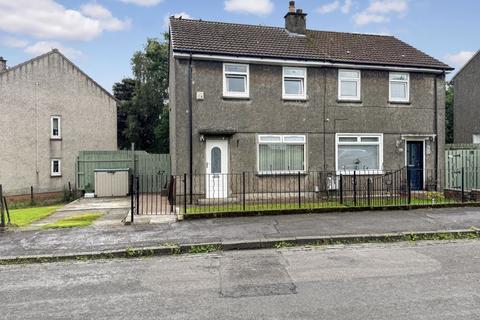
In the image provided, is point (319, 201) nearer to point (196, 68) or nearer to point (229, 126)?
point (229, 126)

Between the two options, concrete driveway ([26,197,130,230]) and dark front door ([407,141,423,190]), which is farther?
dark front door ([407,141,423,190])

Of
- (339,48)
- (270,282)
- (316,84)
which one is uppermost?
(339,48)

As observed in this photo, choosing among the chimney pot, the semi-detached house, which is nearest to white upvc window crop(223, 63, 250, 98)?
the semi-detached house

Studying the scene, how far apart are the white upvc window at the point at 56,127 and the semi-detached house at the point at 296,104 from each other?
12.8 metres

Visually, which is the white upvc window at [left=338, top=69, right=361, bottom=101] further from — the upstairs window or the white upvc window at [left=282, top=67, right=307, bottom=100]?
the white upvc window at [left=282, top=67, right=307, bottom=100]

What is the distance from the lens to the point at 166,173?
69.8ft

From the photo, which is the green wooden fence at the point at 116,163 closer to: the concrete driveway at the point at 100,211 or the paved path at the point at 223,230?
the concrete driveway at the point at 100,211

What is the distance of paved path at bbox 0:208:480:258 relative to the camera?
796 cm

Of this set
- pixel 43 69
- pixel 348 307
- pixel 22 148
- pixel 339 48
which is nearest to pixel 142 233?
pixel 348 307

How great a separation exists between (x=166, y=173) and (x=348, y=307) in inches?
695

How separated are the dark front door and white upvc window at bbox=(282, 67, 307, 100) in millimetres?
5134

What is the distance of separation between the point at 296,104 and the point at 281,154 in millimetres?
2029

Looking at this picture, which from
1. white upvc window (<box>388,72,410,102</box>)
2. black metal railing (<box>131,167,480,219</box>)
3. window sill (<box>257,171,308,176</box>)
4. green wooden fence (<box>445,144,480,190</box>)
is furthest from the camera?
white upvc window (<box>388,72,410,102</box>)

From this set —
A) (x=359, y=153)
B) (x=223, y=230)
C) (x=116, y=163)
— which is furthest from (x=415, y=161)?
(x=116, y=163)
